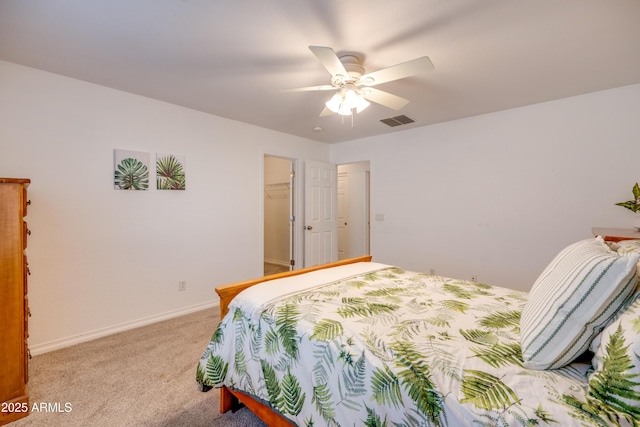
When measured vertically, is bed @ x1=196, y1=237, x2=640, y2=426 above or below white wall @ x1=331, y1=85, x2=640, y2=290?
below

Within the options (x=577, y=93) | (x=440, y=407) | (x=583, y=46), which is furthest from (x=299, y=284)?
(x=577, y=93)

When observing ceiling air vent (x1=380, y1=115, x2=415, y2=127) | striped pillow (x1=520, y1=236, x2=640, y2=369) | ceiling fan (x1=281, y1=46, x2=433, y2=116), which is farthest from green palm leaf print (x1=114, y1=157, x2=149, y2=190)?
striped pillow (x1=520, y1=236, x2=640, y2=369)

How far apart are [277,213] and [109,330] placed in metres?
3.61

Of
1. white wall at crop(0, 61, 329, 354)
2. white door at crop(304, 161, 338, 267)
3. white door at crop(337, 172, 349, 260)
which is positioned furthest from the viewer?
white door at crop(337, 172, 349, 260)

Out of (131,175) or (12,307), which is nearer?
(12,307)

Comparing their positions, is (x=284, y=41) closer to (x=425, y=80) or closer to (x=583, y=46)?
(x=425, y=80)

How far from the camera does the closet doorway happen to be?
5.66 m

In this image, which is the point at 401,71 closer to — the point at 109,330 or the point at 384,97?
the point at 384,97

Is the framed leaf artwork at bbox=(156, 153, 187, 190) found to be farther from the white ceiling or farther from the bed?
the bed

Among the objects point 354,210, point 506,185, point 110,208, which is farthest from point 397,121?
point 110,208

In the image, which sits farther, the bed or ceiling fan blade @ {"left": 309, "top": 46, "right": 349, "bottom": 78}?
ceiling fan blade @ {"left": 309, "top": 46, "right": 349, "bottom": 78}

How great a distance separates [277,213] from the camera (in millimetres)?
5898

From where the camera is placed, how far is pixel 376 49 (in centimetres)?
196

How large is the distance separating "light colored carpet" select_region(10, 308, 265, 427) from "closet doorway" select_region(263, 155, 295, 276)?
3.04 metres
